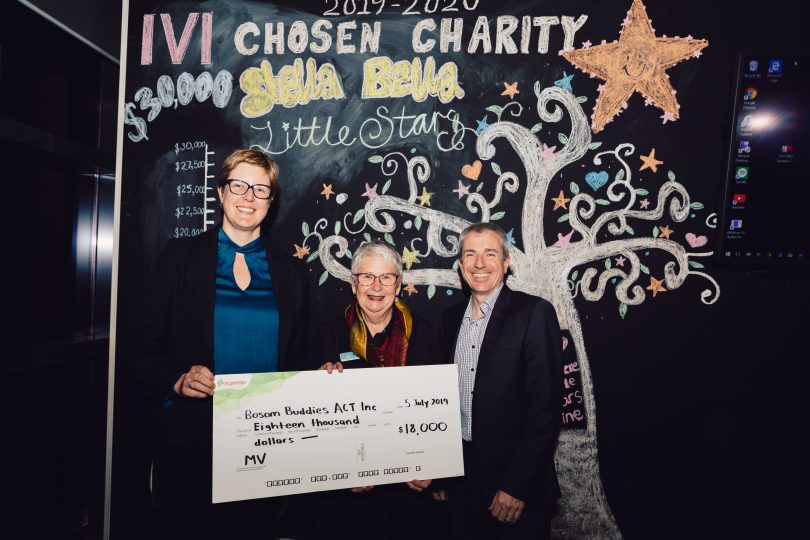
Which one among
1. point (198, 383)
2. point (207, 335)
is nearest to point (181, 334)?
point (207, 335)

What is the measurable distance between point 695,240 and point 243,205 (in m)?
2.20

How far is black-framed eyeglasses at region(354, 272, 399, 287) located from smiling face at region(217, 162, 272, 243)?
51cm

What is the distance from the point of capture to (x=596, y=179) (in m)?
2.29

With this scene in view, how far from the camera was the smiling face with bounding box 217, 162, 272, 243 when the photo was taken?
1842mm

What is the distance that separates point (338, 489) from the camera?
1.84 m

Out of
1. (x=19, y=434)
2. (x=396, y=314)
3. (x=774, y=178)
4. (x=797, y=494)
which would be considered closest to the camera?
(x=396, y=314)

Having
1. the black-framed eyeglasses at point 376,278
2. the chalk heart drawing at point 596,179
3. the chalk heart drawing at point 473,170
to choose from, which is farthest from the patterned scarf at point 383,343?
the chalk heart drawing at point 596,179

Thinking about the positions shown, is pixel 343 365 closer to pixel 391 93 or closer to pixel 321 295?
pixel 321 295

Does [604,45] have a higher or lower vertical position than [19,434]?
higher

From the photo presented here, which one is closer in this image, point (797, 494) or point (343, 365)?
point (343, 365)

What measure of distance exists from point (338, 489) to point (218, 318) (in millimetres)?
859

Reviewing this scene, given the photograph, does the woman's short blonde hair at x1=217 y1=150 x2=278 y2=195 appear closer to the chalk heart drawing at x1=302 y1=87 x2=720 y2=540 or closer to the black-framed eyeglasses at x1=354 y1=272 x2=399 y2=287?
the black-framed eyeglasses at x1=354 y1=272 x2=399 y2=287

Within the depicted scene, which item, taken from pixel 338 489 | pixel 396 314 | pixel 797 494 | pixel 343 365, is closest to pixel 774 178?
pixel 797 494

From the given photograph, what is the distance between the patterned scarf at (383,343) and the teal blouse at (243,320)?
0.33m
